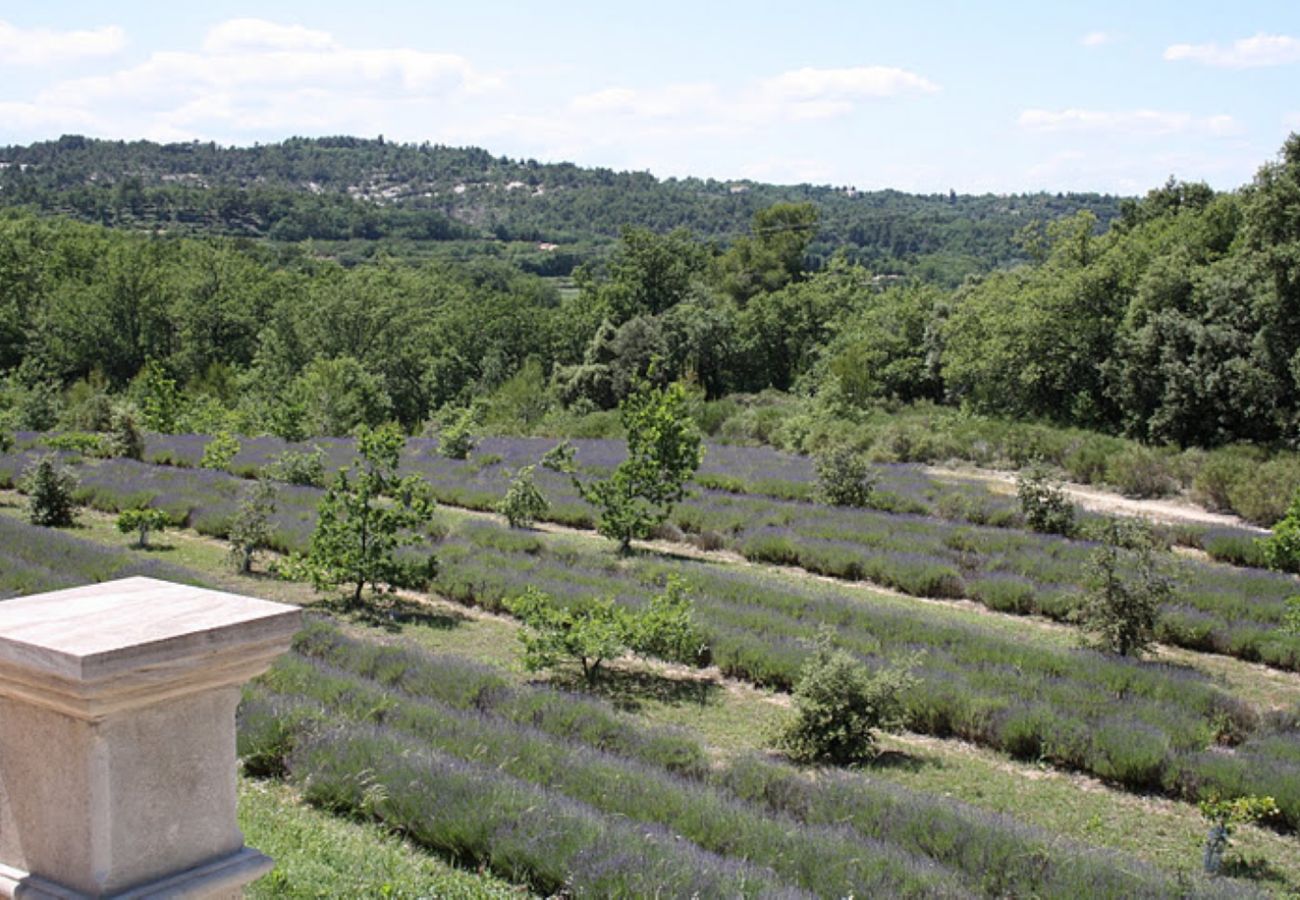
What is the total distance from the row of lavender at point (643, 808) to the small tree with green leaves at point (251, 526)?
7.21 m

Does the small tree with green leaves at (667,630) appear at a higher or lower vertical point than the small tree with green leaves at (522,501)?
higher

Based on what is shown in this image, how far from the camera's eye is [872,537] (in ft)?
61.0

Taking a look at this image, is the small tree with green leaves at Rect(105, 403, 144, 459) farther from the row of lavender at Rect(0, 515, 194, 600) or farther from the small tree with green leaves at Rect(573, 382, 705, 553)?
the small tree with green leaves at Rect(573, 382, 705, 553)

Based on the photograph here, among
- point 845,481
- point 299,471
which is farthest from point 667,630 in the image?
point 299,471

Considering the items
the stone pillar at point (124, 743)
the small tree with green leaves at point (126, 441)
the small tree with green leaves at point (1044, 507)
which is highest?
the stone pillar at point (124, 743)

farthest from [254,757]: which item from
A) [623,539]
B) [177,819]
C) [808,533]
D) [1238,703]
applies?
[808,533]

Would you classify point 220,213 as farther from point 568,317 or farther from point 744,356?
point 744,356

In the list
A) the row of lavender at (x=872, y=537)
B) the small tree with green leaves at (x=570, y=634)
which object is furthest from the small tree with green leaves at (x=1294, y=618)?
the small tree with green leaves at (x=570, y=634)

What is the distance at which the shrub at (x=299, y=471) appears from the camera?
22750 mm

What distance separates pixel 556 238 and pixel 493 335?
4138 inches

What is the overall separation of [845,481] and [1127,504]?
6.74 meters

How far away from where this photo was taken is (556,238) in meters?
165

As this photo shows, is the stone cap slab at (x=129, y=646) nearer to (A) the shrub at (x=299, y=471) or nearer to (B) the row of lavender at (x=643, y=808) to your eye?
(B) the row of lavender at (x=643, y=808)

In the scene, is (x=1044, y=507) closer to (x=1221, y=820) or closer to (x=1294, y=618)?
(x=1294, y=618)
